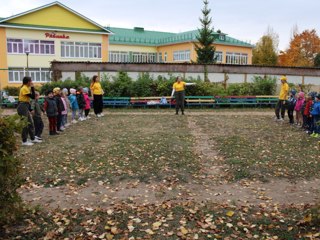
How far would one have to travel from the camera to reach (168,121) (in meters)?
15.1

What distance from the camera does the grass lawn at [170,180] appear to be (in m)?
5.00

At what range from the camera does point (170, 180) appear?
7172 mm

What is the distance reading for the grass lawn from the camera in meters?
5.00

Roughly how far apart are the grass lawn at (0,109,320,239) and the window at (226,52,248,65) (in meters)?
43.9

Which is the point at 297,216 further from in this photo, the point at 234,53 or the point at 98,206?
the point at 234,53

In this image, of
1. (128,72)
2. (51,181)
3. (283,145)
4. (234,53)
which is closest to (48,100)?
(51,181)

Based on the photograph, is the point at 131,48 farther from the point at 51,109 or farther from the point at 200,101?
the point at 51,109

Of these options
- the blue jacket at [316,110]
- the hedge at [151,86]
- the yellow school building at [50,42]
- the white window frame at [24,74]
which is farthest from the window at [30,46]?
the blue jacket at [316,110]

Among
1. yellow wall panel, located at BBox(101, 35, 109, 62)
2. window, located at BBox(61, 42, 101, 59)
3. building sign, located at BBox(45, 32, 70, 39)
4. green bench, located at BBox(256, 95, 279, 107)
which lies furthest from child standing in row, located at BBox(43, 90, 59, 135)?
yellow wall panel, located at BBox(101, 35, 109, 62)

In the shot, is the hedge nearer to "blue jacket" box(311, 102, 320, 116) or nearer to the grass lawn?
the grass lawn

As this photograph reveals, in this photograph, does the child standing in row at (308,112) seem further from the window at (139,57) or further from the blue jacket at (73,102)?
the window at (139,57)

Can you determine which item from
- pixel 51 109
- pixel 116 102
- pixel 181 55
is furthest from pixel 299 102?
pixel 181 55

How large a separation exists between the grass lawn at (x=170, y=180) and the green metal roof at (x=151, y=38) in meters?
42.5

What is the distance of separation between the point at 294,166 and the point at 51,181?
18.0ft
